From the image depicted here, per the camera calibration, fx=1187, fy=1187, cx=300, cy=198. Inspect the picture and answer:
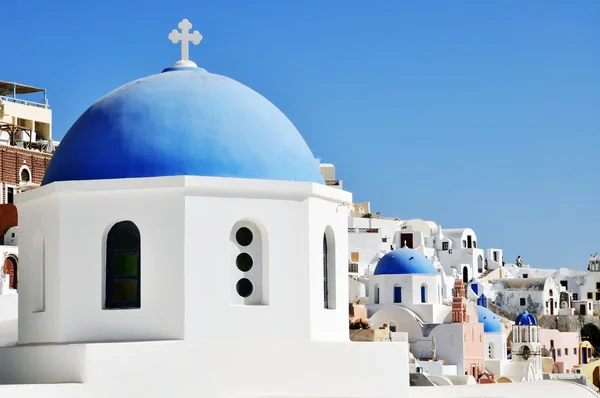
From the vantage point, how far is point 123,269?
1222 centimetres

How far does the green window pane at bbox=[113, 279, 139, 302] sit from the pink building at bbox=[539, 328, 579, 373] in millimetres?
57028

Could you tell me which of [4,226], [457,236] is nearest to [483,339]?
[4,226]

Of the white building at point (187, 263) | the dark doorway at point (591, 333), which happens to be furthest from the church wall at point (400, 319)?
the white building at point (187, 263)

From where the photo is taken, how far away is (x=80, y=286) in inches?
→ 481

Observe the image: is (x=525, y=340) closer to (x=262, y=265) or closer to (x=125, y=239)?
(x=262, y=265)

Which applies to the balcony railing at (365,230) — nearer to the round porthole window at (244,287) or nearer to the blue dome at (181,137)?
the blue dome at (181,137)

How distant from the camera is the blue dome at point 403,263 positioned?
179ft

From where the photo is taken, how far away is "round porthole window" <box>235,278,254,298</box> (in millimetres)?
12242

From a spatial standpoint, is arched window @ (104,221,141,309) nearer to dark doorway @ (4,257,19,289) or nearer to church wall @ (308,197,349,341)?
church wall @ (308,197,349,341)

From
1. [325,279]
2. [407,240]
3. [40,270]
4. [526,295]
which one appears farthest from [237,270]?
[526,295]

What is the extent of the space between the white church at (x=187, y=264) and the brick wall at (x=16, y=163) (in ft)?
125

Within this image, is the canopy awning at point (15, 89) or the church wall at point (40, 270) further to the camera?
the canopy awning at point (15, 89)

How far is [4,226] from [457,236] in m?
45.2

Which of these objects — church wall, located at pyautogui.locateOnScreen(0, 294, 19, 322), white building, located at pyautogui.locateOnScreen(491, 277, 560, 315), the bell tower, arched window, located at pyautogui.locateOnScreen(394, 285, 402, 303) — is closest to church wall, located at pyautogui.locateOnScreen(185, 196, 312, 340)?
church wall, located at pyautogui.locateOnScreen(0, 294, 19, 322)
